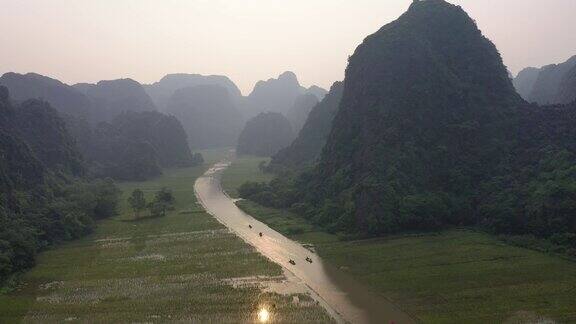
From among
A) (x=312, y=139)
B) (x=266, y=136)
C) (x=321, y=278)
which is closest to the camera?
(x=321, y=278)

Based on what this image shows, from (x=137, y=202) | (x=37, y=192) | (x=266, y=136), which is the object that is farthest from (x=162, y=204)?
(x=266, y=136)

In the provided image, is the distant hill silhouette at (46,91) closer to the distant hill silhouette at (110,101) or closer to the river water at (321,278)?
the distant hill silhouette at (110,101)

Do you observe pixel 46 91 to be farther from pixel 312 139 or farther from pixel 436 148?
pixel 436 148

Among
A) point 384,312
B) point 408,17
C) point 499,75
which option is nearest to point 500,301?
point 384,312

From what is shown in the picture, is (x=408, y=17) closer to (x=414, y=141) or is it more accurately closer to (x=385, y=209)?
(x=414, y=141)

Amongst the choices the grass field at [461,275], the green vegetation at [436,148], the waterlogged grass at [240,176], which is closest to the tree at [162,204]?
the waterlogged grass at [240,176]

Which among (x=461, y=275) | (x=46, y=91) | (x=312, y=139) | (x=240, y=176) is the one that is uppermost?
(x=46, y=91)

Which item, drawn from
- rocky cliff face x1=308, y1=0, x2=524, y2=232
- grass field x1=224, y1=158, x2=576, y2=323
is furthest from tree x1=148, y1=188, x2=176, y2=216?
grass field x1=224, y1=158, x2=576, y2=323
